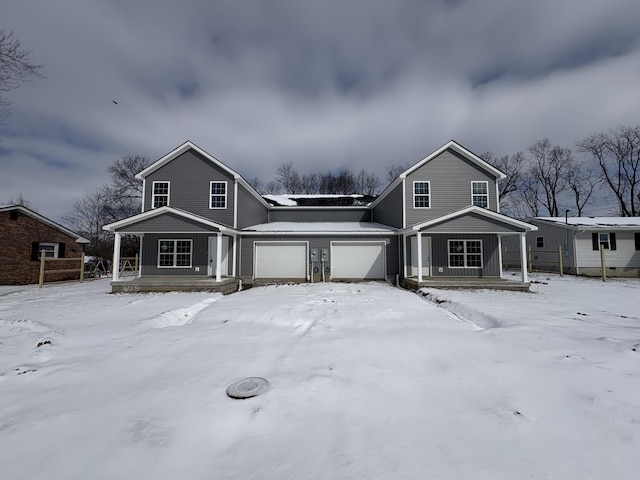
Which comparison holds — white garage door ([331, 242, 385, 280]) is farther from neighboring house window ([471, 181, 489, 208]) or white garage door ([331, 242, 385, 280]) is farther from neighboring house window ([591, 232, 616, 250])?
neighboring house window ([591, 232, 616, 250])

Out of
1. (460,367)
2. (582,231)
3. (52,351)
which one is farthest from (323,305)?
(582,231)

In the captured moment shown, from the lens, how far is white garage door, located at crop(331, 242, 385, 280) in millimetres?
15922

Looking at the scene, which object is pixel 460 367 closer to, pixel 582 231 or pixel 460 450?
pixel 460 450

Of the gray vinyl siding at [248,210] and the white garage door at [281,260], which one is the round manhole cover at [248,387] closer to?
the white garage door at [281,260]

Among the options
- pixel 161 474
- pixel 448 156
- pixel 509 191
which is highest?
pixel 509 191

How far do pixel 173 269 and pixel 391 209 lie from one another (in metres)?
12.7

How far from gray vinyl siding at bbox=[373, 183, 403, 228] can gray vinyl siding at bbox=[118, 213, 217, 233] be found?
9739 mm

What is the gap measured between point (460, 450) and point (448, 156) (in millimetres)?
15828

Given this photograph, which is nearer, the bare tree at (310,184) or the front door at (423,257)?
the front door at (423,257)

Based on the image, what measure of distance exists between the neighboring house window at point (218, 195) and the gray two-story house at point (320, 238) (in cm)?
5

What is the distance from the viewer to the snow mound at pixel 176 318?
709 centimetres

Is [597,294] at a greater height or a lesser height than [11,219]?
lesser

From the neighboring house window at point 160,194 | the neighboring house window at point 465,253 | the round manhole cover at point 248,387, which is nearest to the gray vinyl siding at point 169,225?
the neighboring house window at point 160,194

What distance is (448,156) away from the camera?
51.5 feet
